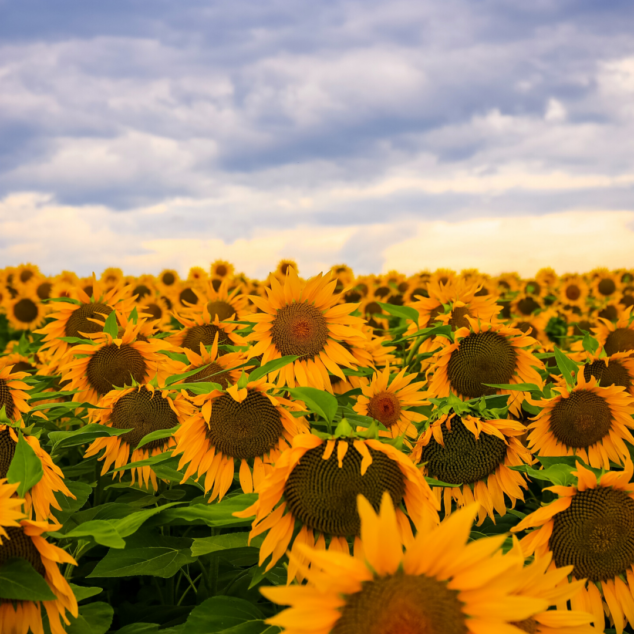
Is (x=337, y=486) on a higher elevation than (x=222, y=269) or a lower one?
lower

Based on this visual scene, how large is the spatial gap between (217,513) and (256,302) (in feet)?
4.67

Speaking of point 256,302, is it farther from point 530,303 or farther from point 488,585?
point 530,303

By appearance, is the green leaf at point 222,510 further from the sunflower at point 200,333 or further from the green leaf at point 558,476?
the sunflower at point 200,333

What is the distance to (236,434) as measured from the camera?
2.33 metres

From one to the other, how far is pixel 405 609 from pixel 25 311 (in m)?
10.1

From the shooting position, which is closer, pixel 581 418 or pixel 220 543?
pixel 220 543

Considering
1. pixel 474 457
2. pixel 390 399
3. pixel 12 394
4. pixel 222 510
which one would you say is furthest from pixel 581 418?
pixel 12 394

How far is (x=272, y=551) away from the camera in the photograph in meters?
1.78

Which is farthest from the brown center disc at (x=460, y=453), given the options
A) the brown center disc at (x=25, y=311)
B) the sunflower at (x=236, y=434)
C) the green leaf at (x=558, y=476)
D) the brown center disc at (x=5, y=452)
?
the brown center disc at (x=25, y=311)

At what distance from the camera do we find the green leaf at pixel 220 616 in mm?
1830

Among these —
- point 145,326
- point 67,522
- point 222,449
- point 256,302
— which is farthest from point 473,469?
point 145,326

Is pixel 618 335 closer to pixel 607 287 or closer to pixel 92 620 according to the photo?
pixel 92 620

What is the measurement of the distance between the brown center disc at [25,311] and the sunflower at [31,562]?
29.7ft

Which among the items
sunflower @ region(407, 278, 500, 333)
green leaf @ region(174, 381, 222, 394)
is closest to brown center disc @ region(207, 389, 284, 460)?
green leaf @ region(174, 381, 222, 394)
